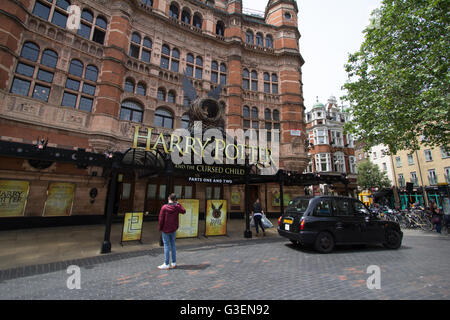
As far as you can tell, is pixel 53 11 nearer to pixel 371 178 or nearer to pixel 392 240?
pixel 392 240

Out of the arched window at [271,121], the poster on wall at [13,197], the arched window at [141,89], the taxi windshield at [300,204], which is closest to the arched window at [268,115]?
the arched window at [271,121]

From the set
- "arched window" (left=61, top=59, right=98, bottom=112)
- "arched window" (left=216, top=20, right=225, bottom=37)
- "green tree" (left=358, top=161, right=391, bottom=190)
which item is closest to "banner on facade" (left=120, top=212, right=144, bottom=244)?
"arched window" (left=61, top=59, right=98, bottom=112)

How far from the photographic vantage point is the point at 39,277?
175 inches

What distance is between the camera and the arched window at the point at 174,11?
18688 mm

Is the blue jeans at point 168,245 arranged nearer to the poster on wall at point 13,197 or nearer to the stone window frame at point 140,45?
the poster on wall at point 13,197

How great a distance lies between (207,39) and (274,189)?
15712 millimetres

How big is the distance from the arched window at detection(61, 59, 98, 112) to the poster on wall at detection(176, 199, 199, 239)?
10.1 meters

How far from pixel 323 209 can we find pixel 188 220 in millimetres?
5518

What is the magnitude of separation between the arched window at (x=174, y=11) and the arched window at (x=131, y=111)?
33.2 ft

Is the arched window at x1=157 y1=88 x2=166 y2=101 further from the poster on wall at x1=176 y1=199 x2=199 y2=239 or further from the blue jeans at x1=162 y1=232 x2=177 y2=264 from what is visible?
the blue jeans at x1=162 y1=232 x2=177 y2=264

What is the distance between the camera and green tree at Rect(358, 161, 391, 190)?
28.4 metres

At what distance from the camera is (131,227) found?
25.7 ft
